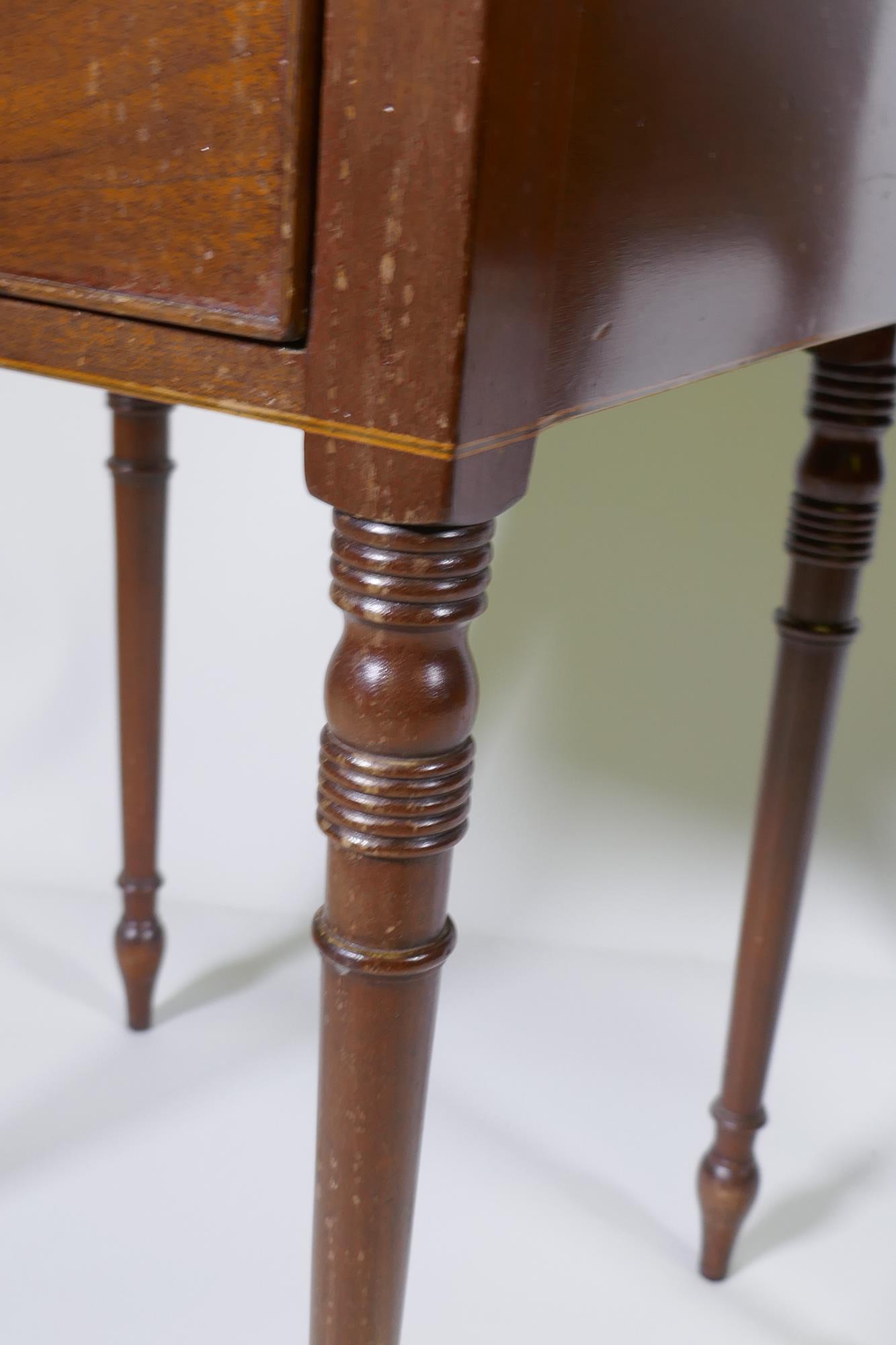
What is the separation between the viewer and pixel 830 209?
28.0 inches

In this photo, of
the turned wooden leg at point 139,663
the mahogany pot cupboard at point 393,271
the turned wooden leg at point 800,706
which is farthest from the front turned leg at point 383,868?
the turned wooden leg at point 139,663

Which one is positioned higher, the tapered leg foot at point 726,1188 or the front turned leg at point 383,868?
the front turned leg at point 383,868

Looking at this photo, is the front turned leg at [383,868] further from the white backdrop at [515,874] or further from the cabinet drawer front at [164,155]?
the white backdrop at [515,874]

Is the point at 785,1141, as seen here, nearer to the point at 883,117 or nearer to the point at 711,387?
the point at 711,387

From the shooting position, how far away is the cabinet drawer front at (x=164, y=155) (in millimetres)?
470

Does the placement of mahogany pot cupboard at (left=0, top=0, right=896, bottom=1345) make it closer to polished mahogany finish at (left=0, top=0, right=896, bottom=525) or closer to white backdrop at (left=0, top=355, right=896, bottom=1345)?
polished mahogany finish at (left=0, top=0, right=896, bottom=525)

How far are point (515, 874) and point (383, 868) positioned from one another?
Result: 3.53ft

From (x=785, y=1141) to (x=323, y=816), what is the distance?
835mm

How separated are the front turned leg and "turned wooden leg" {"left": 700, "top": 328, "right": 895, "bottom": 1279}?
Answer: 1.63 feet

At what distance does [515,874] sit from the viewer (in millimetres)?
1603

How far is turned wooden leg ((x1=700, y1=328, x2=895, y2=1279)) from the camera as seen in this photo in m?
0.98

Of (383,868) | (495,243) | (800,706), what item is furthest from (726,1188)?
(495,243)

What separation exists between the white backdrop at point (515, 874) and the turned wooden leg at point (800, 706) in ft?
0.30

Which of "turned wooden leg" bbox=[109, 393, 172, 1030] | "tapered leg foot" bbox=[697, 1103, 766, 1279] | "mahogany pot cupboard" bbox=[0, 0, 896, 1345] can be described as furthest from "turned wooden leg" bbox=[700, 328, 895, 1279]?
"turned wooden leg" bbox=[109, 393, 172, 1030]
